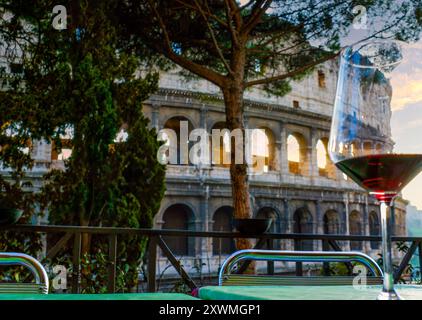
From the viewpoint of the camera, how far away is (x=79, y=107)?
796 cm

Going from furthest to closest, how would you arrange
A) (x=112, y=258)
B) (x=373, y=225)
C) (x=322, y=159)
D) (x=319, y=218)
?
(x=373, y=225), (x=322, y=159), (x=319, y=218), (x=112, y=258)

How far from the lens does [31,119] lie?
708 cm

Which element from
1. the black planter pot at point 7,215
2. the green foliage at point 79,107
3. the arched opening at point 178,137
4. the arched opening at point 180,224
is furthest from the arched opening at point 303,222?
the black planter pot at point 7,215

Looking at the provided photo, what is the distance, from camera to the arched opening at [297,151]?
25750 mm

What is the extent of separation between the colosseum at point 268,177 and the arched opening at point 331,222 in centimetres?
6

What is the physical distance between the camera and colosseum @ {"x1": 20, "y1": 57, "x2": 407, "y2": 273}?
70.3ft

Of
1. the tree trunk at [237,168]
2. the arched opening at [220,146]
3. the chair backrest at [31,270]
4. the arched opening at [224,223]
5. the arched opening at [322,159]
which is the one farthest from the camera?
the arched opening at [322,159]

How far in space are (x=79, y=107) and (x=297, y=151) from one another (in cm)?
1979

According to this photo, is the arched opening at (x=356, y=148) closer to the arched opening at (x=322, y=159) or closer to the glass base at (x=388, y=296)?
the glass base at (x=388, y=296)

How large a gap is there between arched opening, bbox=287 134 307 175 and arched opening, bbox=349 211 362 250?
4141mm

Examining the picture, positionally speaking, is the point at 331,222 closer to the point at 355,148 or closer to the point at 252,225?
the point at 252,225

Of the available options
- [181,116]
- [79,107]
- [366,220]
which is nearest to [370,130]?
[79,107]
